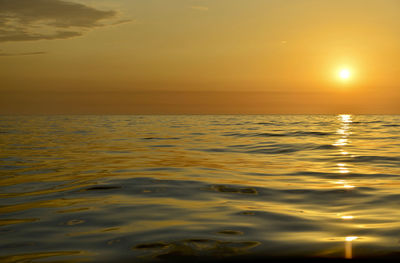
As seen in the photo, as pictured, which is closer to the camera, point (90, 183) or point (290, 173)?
point (90, 183)

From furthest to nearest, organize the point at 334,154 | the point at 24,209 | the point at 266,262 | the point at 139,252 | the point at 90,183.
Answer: the point at 334,154 → the point at 90,183 → the point at 24,209 → the point at 139,252 → the point at 266,262

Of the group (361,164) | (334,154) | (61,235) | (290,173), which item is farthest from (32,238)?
(334,154)

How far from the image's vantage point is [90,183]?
704 cm

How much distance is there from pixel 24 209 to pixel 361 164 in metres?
8.07

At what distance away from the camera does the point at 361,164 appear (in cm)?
994

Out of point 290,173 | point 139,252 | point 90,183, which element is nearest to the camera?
point 139,252

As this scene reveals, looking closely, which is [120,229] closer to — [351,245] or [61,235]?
[61,235]

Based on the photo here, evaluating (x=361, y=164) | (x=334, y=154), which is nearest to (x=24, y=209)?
(x=361, y=164)

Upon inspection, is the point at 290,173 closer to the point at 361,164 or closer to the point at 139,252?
the point at 361,164

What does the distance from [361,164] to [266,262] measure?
769 cm

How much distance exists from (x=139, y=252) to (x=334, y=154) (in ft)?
32.9

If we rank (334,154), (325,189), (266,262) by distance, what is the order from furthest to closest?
(334,154)
(325,189)
(266,262)

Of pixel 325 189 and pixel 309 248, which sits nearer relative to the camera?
pixel 309 248

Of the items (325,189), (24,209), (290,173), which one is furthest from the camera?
(290,173)
